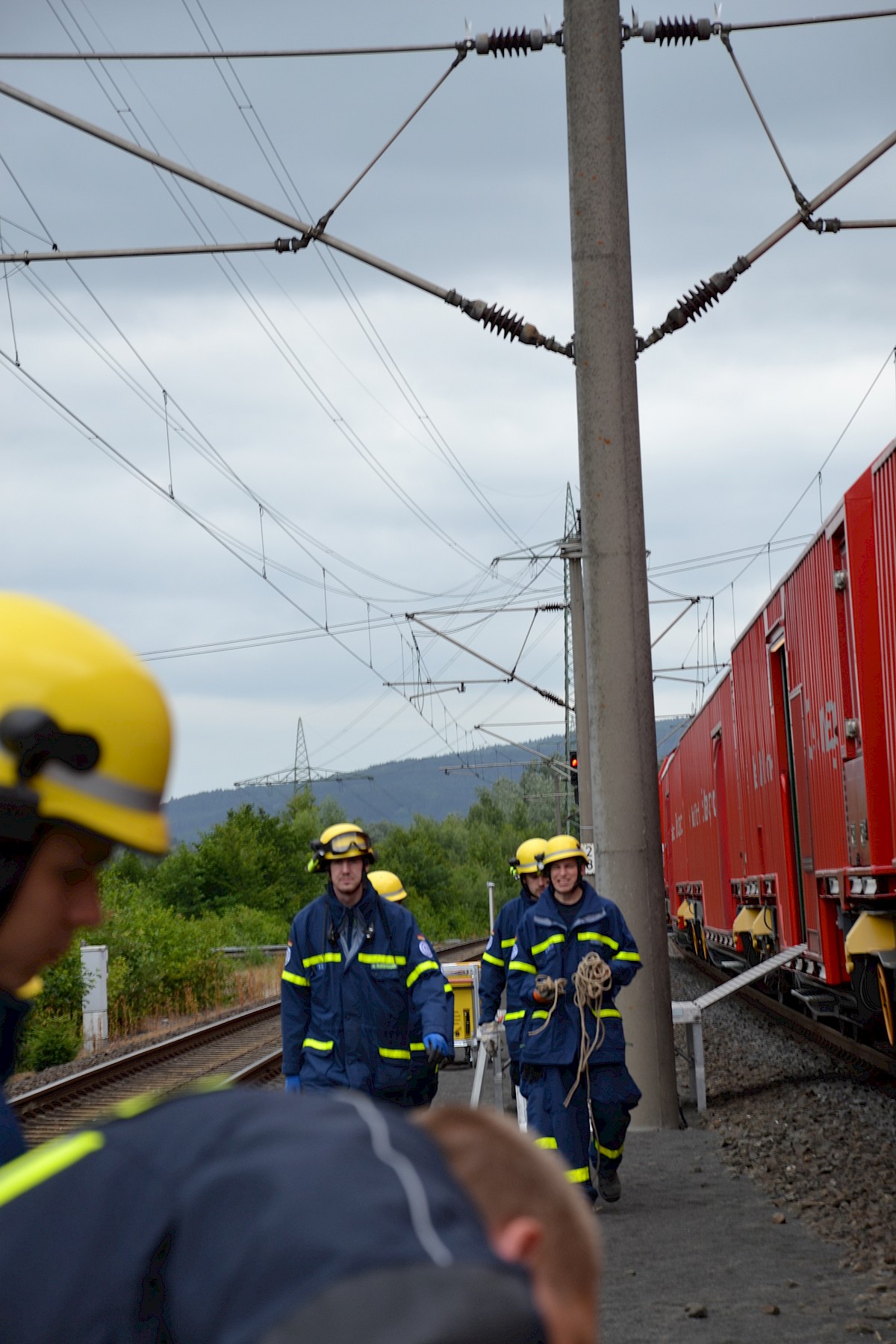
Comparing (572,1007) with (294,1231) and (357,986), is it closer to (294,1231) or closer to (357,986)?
(357,986)

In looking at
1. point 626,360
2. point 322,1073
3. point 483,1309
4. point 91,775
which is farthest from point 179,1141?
point 626,360

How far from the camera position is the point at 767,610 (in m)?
16.0

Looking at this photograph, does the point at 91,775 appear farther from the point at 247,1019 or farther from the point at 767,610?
the point at 247,1019

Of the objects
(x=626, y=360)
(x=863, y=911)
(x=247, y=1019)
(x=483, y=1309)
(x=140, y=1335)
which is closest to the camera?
(x=483, y=1309)

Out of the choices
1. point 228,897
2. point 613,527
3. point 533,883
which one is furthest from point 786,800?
point 228,897

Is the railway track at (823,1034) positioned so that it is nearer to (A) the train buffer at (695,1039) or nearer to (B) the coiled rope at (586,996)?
(A) the train buffer at (695,1039)

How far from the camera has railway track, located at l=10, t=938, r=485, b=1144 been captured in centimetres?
1371

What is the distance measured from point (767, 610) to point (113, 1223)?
50.3 feet

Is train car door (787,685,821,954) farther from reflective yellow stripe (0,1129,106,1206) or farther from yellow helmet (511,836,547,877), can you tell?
reflective yellow stripe (0,1129,106,1206)

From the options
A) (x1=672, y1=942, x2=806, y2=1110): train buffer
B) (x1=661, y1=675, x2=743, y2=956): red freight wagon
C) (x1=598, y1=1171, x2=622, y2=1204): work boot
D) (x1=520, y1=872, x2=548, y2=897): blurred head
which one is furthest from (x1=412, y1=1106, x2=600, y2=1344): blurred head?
(x1=661, y1=675, x2=743, y2=956): red freight wagon

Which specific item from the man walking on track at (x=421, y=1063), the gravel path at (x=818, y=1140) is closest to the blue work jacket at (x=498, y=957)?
the man walking on track at (x=421, y=1063)

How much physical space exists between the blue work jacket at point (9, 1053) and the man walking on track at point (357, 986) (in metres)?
5.12

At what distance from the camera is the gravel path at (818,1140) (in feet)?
25.0

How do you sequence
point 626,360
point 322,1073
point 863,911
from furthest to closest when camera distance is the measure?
1. point 626,360
2. point 863,911
3. point 322,1073
